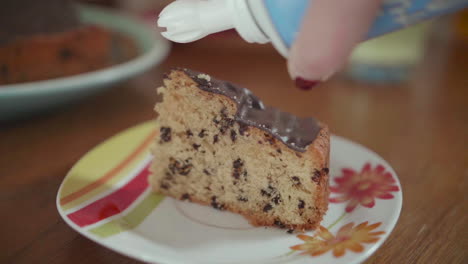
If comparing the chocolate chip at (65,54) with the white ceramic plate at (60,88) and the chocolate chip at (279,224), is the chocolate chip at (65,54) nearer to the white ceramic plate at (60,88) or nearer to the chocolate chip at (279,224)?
the white ceramic plate at (60,88)

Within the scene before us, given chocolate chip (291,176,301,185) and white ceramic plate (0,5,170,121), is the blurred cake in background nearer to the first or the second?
white ceramic plate (0,5,170,121)

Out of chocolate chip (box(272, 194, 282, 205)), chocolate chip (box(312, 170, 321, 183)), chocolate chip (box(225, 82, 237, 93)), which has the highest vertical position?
chocolate chip (box(225, 82, 237, 93))

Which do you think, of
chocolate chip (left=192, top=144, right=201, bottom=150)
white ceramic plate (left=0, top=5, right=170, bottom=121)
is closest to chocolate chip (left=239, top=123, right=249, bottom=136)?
chocolate chip (left=192, top=144, right=201, bottom=150)

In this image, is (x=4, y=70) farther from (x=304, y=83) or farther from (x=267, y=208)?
(x=304, y=83)

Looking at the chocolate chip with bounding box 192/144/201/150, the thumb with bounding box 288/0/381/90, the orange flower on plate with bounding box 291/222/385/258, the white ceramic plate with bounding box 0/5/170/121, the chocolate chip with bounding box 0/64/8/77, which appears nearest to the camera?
the thumb with bounding box 288/0/381/90

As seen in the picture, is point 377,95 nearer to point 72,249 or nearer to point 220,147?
point 220,147

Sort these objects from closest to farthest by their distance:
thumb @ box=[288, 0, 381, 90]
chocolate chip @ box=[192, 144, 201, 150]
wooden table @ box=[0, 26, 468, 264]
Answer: thumb @ box=[288, 0, 381, 90] → wooden table @ box=[0, 26, 468, 264] → chocolate chip @ box=[192, 144, 201, 150]

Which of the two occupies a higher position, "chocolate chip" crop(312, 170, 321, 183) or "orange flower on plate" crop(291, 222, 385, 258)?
"chocolate chip" crop(312, 170, 321, 183)
